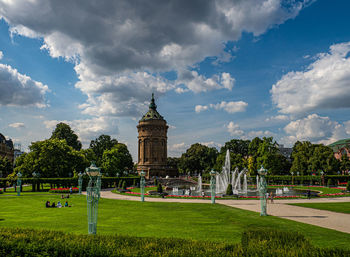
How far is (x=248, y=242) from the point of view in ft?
26.1

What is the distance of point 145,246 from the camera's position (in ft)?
24.6

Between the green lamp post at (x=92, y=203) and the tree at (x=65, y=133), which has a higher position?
the tree at (x=65, y=133)

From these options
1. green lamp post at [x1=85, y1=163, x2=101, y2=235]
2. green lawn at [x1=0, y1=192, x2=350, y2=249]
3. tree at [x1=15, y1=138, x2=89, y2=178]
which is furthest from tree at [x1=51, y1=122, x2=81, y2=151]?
green lamp post at [x1=85, y1=163, x2=101, y2=235]

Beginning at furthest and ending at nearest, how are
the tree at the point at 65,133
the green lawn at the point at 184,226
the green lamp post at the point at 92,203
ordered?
the tree at the point at 65,133 < the green lawn at the point at 184,226 < the green lamp post at the point at 92,203

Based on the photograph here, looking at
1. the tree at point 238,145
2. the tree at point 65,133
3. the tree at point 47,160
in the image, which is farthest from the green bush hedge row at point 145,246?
the tree at point 238,145

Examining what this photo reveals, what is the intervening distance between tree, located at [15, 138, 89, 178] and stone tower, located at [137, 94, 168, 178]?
139 feet

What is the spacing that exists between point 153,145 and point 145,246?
3436 inches

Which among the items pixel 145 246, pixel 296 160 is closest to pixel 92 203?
pixel 145 246

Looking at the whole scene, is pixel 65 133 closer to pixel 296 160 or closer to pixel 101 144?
pixel 101 144

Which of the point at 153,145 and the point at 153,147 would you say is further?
the point at 153,145

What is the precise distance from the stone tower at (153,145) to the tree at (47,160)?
42407mm

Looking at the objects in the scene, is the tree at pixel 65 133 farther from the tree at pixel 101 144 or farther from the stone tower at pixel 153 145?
the stone tower at pixel 153 145

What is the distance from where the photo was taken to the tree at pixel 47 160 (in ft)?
157

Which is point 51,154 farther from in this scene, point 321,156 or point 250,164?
point 321,156
